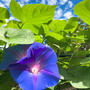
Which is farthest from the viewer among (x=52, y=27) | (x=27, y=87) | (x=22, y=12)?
(x=52, y=27)

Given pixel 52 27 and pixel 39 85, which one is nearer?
pixel 39 85

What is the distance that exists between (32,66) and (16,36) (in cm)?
8

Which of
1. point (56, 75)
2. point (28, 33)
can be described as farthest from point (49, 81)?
point (28, 33)

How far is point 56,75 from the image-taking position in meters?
0.34

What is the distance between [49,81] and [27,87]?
0.17 ft

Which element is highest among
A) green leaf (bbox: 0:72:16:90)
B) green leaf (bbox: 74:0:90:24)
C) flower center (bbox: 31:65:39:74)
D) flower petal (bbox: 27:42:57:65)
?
green leaf (bbox: 74:0:90:24)

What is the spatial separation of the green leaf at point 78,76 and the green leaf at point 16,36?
0.44 ft

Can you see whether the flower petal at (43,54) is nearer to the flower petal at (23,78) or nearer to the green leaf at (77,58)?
the flower petal at (23,78)

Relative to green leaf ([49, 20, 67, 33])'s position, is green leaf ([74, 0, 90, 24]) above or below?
above

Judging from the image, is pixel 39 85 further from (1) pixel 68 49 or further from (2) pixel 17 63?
(1) pixel 68 49

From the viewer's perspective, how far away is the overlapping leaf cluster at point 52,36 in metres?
0.38

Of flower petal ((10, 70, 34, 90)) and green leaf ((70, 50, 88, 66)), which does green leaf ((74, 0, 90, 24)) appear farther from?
flower petal ((10, 70, 34, 90))

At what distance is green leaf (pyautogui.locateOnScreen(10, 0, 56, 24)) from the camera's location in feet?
1.56

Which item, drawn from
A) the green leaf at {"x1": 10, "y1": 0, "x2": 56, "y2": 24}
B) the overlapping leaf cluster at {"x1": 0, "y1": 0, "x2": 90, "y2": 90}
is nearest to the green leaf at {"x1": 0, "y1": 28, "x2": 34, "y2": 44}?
the overlapping leaf cluster at {"x1": 0, "y1": 0, "x2": 90, "y2": 90}
